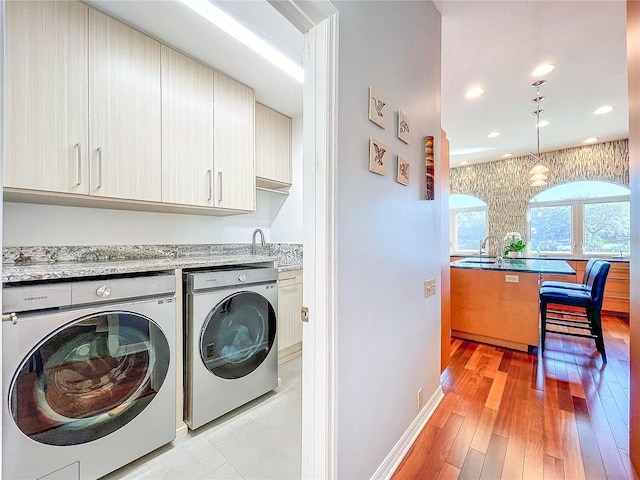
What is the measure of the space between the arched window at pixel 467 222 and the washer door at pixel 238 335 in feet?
17.8

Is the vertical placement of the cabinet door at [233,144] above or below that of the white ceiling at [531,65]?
below

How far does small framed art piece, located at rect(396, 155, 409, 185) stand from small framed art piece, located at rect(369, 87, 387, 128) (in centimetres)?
25

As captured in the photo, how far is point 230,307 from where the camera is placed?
1.94 meters

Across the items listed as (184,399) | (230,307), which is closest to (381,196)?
(230,307)

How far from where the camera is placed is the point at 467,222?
6383 millimetres

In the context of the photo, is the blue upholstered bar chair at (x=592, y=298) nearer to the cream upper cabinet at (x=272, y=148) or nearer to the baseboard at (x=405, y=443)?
the baseboard at (x=405, y=443)

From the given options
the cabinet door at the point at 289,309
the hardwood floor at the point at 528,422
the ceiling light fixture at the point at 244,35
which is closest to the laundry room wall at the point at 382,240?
the hardwood floor at the point at 528,422

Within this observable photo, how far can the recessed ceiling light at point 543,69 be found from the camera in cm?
276

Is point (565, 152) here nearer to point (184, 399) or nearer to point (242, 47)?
point (242, 47)

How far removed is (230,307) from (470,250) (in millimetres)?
5879

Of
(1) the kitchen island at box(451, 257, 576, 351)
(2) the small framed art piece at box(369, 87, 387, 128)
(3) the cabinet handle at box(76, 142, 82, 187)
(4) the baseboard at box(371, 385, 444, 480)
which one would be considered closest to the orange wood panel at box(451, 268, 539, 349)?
(1) the kitchen island at box(451, 257, 576, 351)

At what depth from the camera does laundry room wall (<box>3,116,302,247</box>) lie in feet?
5.87

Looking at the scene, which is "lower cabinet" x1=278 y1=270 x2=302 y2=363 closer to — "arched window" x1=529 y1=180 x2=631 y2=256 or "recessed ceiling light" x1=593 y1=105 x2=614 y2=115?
"recessed ceiling light" x1=593 y1=105 x2=614 y2=115

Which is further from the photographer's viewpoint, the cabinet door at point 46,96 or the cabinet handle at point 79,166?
the cabinet handle at point 79,166
